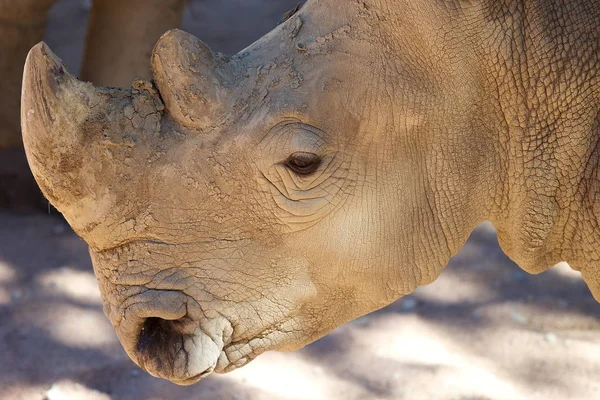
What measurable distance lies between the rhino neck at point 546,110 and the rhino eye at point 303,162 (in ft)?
1.82

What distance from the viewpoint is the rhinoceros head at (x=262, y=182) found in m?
2.33

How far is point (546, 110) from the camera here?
2.52 m

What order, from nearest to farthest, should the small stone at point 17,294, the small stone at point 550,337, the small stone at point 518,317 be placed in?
the small stone at point 550,337 < the small stone at point 518,317 < the small stone at point 17,294

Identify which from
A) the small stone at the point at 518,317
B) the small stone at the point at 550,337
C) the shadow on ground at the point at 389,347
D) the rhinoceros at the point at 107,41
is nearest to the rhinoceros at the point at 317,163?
the shadow on ground at the point at 389,347

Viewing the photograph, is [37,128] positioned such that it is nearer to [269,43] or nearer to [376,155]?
[269,43]

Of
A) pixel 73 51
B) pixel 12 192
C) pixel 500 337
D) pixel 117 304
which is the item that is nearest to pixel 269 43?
pixel 117 304

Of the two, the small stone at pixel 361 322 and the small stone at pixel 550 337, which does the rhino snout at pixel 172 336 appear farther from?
the small stone at pixel 550 337

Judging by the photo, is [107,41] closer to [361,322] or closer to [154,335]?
[361,322]

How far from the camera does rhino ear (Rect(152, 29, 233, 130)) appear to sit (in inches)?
91.9

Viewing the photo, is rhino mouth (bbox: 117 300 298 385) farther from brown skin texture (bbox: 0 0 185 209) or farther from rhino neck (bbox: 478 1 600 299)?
brown skin texture (bbox: 0 0 185 209)

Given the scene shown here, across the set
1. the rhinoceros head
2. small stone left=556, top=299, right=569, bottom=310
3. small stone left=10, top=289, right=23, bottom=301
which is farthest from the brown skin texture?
the rhinoceros head

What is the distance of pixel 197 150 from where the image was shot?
236 centimetres

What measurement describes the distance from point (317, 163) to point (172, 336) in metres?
0.65

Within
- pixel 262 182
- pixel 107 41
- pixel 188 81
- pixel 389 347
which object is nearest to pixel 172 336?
pixel 262 182
